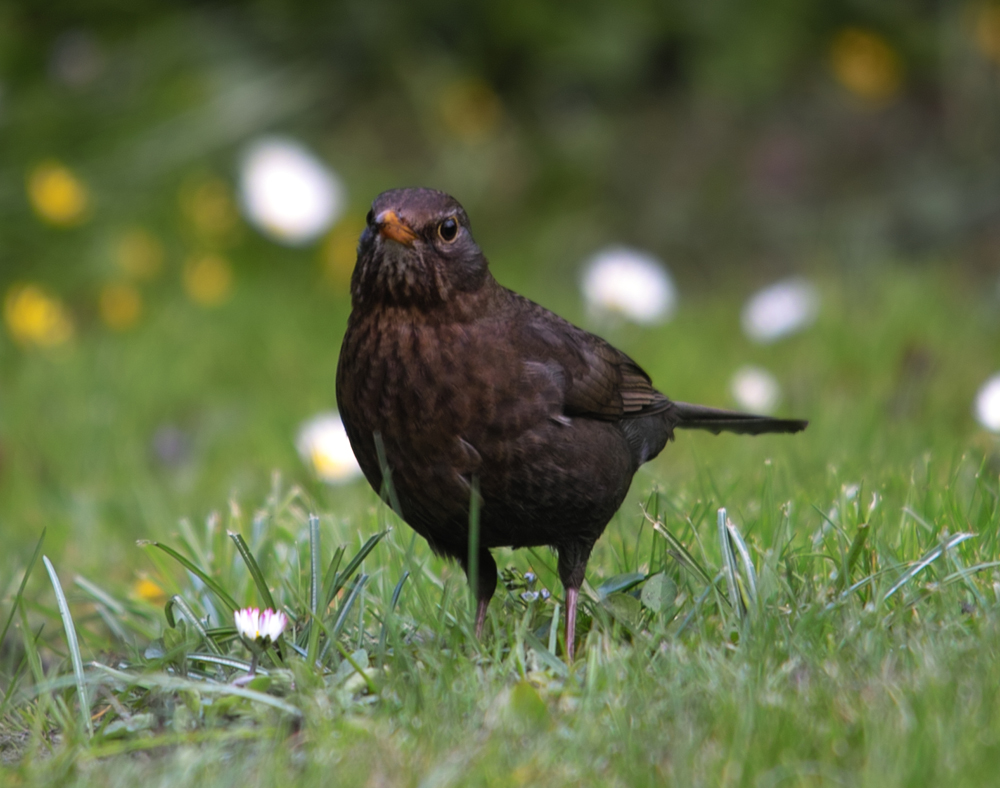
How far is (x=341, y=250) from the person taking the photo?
7098 millimetres

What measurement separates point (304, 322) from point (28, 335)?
123cm

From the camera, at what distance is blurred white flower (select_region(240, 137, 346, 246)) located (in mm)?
6977

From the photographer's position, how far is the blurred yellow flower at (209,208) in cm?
716

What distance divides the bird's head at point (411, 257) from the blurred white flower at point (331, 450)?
1462mm

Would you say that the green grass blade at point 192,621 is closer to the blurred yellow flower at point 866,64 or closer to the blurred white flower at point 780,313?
the blurred white flower at point 780,313

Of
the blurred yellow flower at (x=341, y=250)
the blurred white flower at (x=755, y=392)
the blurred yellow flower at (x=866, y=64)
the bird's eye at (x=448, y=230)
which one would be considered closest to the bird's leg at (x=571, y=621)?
the bird's eye at (x=448, y=230)

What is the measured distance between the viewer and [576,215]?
7.45 m

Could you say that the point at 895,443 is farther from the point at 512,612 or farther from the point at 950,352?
the point at 512,612

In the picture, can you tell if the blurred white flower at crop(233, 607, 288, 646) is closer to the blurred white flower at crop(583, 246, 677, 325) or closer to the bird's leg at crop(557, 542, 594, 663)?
the bird's leg at crop(557, 542, 594, 663)

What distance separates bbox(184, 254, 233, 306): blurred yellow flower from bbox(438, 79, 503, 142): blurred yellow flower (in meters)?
1.56

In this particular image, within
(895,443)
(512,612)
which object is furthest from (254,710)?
(895,443)

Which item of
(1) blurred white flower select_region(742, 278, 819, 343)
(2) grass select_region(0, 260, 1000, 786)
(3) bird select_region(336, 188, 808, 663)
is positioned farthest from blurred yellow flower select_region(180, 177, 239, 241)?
(3) bird select_region(336, 188, 808, 663)

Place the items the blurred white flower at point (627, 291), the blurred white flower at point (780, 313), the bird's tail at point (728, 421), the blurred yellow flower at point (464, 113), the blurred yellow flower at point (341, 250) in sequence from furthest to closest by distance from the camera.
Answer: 1. the blurred yellow flower at point (464, 113)
2. the blurred yellow flower at point (341, 250)
3. the blurred white flower at point (627, 291)
4. the blurred white flower at point (780, 313)
5. the bird's tail at point (728, 421)

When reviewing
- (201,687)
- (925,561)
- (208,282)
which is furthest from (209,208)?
(925,561)
